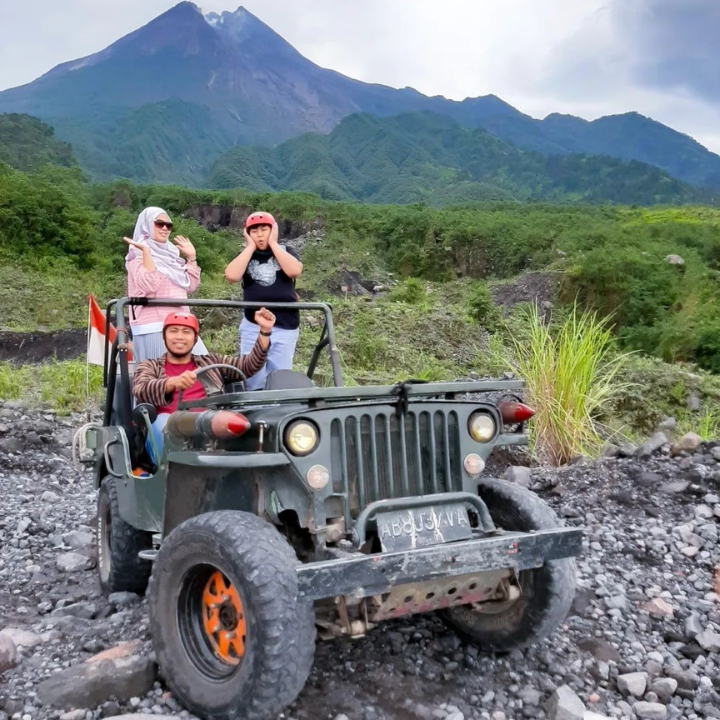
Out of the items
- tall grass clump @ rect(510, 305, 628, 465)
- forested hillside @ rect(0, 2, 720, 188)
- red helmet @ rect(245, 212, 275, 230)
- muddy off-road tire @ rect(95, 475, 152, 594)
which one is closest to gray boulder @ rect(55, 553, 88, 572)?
muddy off-road tire @ rect(95, 475, 152, 594)

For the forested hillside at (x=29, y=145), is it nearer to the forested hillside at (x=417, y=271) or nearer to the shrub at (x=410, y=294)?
the forested hillside at (x=417, y=271)

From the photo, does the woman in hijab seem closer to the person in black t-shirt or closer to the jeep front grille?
the person in black t-shirt

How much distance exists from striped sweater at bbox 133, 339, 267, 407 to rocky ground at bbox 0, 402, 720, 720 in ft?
3.40

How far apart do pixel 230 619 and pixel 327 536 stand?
46 centimetres

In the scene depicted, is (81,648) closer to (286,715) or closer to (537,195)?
(286,715)

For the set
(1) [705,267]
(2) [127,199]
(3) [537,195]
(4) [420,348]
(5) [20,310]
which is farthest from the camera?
(3) [537,195]

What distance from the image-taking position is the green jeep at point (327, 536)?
2.73m

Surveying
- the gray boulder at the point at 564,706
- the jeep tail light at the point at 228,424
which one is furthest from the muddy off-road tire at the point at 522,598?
the jeep tail light at the point at 228,424

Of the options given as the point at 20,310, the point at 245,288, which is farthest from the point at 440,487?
the point at 20,310

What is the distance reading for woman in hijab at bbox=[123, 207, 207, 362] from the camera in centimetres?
525

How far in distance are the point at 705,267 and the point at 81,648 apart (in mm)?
21913

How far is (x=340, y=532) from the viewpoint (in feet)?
10.1

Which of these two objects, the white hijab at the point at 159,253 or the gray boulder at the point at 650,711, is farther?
the white hijab at the point at 159,253

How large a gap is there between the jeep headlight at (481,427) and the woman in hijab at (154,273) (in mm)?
2534
